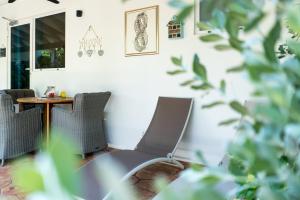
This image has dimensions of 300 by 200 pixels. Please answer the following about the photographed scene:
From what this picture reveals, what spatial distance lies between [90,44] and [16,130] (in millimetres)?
1995

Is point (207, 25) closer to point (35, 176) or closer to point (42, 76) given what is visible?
point (35, 176)

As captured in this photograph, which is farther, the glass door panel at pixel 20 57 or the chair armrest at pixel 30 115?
the glass door panel at pixel 20 57

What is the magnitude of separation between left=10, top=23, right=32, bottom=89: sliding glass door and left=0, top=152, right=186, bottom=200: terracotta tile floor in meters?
2.98

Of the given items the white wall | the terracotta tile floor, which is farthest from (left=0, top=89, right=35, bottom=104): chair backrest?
the terracotta tile floor

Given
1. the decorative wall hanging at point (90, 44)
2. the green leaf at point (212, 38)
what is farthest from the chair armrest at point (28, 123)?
the green leaf at point (212, 38)

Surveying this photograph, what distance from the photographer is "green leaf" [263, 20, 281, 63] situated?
0.32 m

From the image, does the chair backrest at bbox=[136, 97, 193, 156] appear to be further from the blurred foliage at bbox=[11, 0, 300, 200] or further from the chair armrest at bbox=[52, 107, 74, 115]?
the blurred foliage at bbox=[11, 0, 300, 200]

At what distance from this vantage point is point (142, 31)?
428 centimetres

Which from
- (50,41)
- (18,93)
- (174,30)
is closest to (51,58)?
(50,41)

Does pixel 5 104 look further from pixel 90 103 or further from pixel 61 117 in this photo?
pixel 90 103

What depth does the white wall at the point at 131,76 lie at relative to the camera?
12.2 feet

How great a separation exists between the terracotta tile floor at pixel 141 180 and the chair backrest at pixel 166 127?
288 millimetres

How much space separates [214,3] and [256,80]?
0.14 meters

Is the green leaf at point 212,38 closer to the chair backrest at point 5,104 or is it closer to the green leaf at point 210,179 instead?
the green leaf at point 210,179
